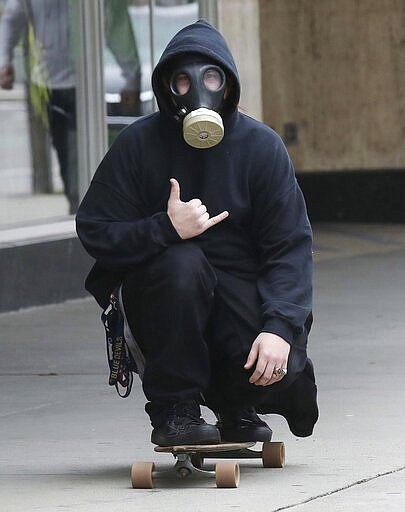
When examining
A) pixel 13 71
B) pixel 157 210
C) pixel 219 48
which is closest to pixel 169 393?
pixel 157 210

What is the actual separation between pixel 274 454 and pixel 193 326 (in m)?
0.60

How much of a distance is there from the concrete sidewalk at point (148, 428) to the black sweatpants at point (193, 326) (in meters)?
0.32

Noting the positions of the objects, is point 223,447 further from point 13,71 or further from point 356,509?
point 13,71

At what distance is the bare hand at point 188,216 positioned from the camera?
4.96 m

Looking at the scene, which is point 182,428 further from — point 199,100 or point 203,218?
point 199,100

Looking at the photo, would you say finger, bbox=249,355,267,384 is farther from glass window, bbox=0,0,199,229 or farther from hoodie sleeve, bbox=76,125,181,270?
glass window, bbox=0,0,199,229

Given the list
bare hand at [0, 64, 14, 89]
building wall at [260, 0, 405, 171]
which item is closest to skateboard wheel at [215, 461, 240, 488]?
bare hand at [0, 64, 14, 89]

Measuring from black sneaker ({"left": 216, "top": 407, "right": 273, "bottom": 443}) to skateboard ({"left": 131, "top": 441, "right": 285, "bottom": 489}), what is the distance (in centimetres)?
3

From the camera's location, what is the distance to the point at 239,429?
5.30 meters

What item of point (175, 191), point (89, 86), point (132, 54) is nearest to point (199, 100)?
point (175, 191)

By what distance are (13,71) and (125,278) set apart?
567 cm

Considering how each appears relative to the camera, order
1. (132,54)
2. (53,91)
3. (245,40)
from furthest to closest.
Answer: (245,40)
(132,54)
(53,91)

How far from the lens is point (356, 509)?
184 inches

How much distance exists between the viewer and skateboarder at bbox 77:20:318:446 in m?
4.96
